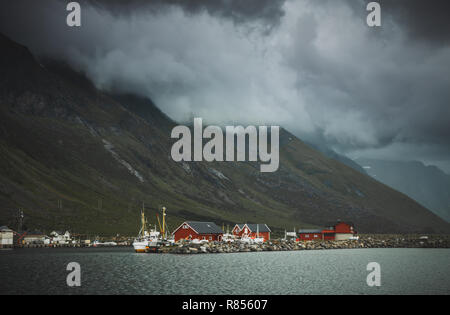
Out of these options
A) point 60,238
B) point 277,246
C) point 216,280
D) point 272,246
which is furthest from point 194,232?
point 216,280

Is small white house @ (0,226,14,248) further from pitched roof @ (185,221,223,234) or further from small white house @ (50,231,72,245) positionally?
pitched roof @ (185,221,223,234)

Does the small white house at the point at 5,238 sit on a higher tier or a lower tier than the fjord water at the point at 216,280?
higher

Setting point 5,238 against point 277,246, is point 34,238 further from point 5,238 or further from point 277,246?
point 277,246

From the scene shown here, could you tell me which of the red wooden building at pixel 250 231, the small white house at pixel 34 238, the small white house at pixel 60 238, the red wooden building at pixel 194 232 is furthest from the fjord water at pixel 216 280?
the small white house at pixel 34 238

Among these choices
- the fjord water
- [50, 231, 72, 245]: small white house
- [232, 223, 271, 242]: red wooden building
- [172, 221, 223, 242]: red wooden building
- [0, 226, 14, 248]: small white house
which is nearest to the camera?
the fjord water

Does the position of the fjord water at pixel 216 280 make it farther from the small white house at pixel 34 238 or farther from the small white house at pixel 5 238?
the small white house at pixel 34 238

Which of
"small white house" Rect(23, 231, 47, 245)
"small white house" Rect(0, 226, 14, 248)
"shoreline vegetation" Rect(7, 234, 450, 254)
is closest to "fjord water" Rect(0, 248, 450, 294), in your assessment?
"shoreline vegetation" Rect(7, 234, 450, 254)

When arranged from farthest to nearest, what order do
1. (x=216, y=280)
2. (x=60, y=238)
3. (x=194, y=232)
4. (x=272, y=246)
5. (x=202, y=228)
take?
(x=60, y=238) → (x=202, y=228) → (x=194, y=232) → (x=272, y=246) → (x=216, y=280)

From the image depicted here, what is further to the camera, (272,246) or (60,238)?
(60,238)

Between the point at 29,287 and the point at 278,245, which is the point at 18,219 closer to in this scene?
the point at 278,245

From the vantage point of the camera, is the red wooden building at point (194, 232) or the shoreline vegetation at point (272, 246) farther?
the red wooden building at point (194, 232)

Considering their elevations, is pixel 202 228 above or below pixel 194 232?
above

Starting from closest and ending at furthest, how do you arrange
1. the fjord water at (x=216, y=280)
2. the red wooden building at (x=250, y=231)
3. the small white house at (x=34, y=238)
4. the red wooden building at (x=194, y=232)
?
the fjord water at (x=216, y=280) < the red wooden building at (x=194, y=232) < the small white house at (x=34, y=238) < the red wooden building at (x=250, y=231)
